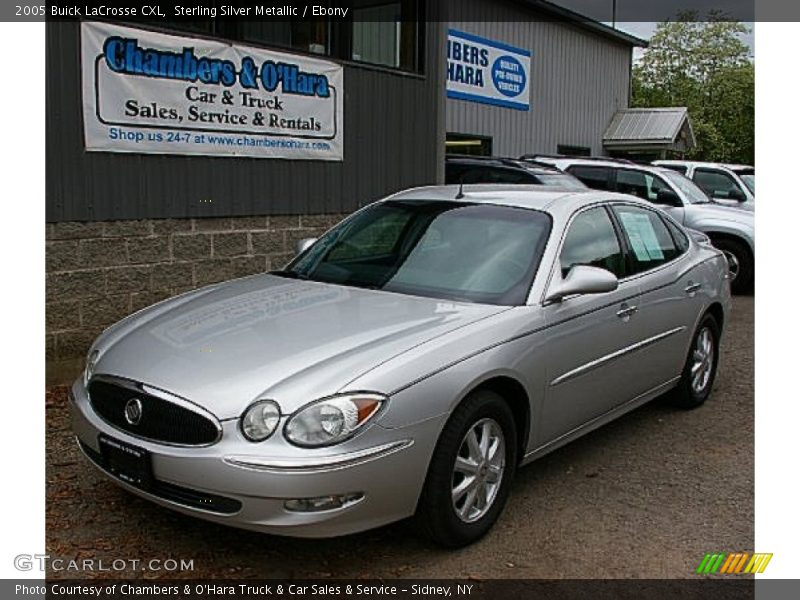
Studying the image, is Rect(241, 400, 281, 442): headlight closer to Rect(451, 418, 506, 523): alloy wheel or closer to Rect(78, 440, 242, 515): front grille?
Rect(78, 440, 242, 515): front grille

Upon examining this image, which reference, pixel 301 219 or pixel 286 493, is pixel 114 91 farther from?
pixel 286 493

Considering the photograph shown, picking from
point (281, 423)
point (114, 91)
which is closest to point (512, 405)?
point (281, 423)

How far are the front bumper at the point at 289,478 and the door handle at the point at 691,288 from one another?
2.96 metres

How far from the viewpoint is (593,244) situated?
5074mm

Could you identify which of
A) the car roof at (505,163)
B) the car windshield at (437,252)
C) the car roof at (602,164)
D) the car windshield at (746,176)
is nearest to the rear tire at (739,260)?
the car roof at (602,164)

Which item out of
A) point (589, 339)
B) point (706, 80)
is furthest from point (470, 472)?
point (706, 80)

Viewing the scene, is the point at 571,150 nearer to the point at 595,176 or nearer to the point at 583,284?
the point at 595,176

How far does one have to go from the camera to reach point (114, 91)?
265 inches

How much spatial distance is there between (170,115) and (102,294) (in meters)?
1.59

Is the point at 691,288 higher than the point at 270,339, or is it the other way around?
the point at 691,288

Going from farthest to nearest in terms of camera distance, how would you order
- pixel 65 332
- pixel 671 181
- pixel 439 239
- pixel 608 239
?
pixel 671 181 < pixel 65 332 < pixel 608 239 < pixel 439 239

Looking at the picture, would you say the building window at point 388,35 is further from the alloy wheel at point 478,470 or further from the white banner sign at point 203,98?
the alloy wheel at point 478,470

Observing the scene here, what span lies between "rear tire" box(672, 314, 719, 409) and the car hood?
2471 mm

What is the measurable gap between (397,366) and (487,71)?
1426 centimetres
